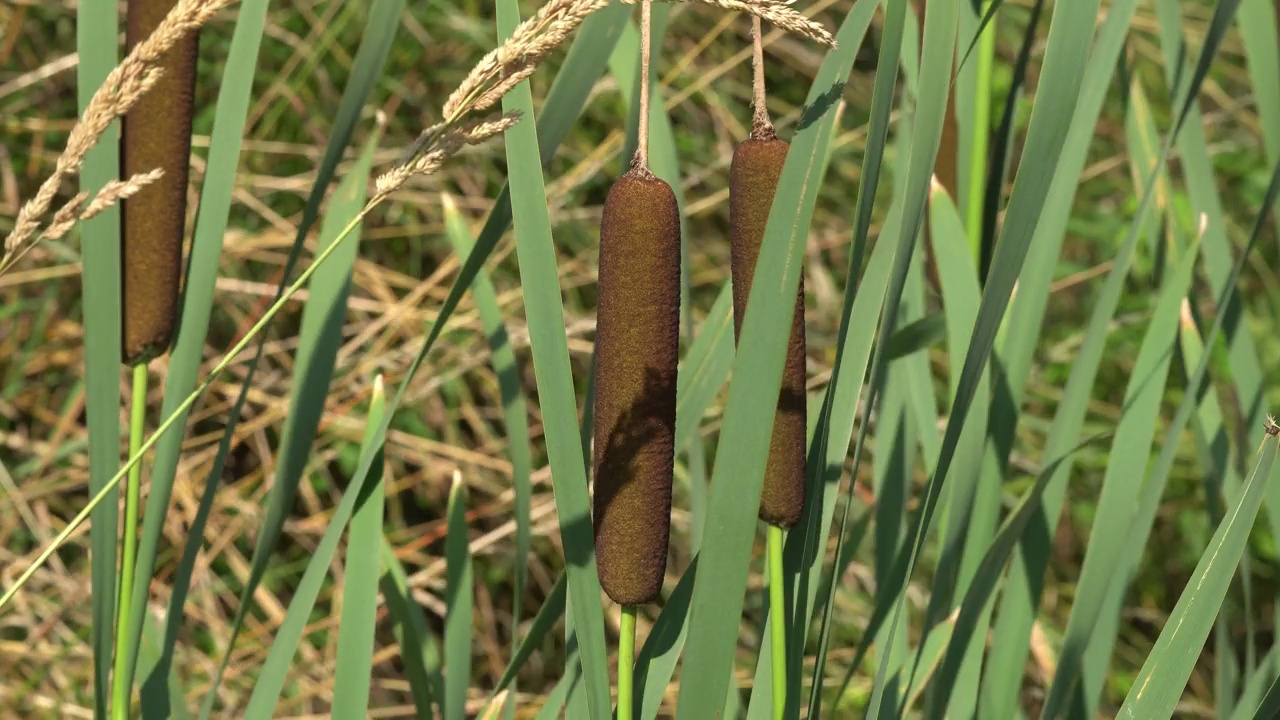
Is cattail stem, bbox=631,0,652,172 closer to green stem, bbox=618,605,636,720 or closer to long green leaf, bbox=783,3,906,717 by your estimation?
long green leaf, bbox=783,3,906,717

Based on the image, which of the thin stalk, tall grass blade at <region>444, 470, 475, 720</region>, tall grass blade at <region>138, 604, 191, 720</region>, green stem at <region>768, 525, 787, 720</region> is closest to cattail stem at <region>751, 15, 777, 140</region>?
the thin stalk

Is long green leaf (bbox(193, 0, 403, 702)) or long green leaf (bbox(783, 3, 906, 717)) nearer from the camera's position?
long green leaf (bbox(783, 3, 906, 717))

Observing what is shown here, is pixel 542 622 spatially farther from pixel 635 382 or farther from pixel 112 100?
pixel 112 100

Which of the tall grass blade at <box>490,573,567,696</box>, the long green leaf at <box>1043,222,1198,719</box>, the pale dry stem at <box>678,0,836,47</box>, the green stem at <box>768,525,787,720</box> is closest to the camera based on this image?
the pale dry stem at <box>678,0,836,47</box>

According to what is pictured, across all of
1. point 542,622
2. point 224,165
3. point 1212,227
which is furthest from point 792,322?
point 1212,227

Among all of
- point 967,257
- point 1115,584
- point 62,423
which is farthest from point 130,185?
point 62,423

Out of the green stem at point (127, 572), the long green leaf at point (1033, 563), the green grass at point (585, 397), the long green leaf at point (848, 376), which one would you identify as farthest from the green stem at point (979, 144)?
the green stem at point (127, 572)

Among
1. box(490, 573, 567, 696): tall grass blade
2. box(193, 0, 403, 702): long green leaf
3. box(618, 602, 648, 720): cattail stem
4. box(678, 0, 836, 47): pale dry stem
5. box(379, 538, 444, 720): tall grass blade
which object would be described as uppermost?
box(678, 0, 836, 47): pale dry stem

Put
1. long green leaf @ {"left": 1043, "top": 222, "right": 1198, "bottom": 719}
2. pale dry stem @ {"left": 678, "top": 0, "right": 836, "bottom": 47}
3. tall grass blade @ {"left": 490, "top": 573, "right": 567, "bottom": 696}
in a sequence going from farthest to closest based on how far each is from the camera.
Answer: long green leaf @ {"left": 1043, "top": 222, "right": 1198, "bottom": 719}, tall grass blade @ {"left": 490, "top": 573, "right": 567, "bottom": 696}, pale dry stem @ {"left": 678, "top": 0, "right": 836, "bottom": 47}
